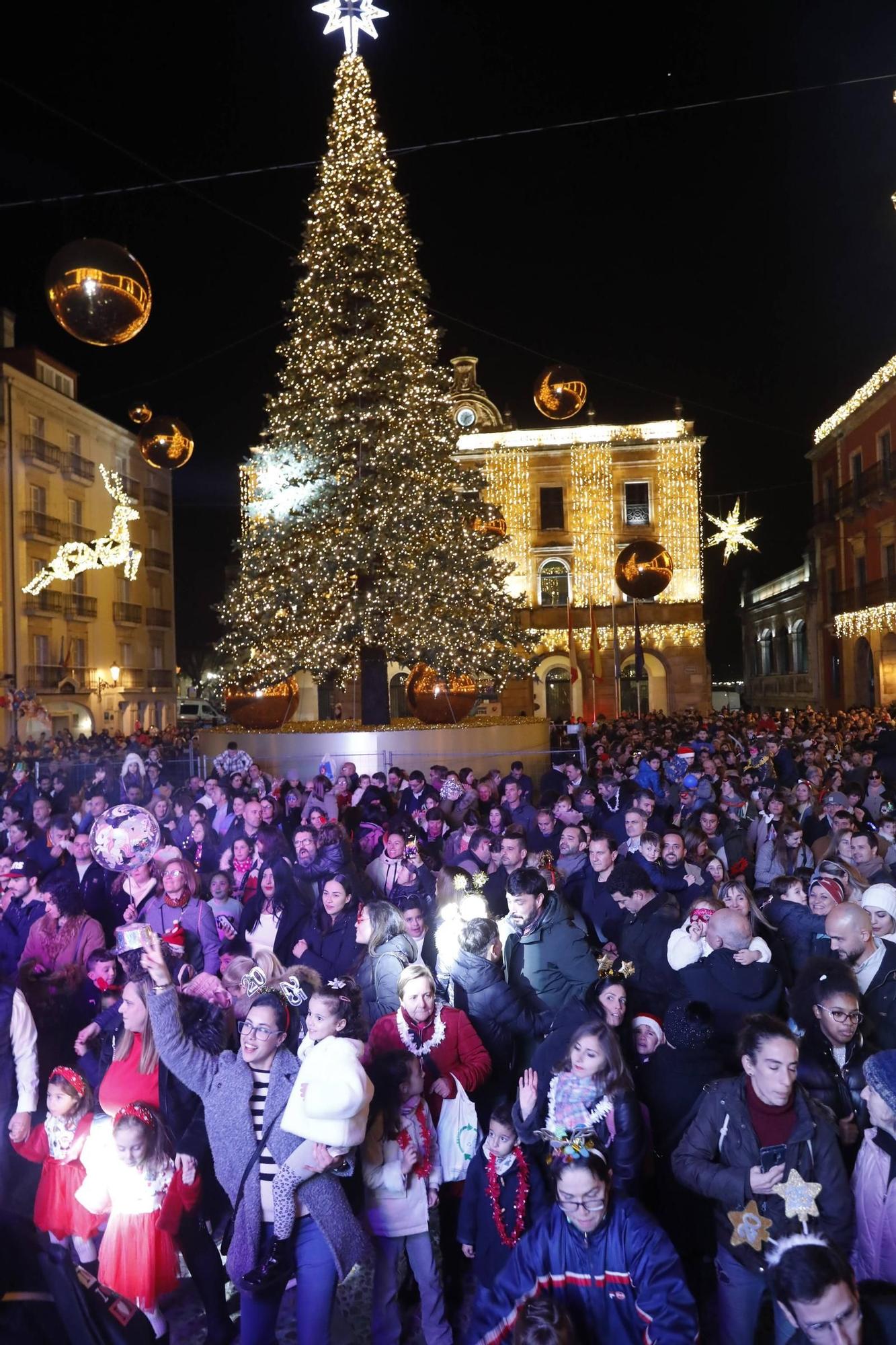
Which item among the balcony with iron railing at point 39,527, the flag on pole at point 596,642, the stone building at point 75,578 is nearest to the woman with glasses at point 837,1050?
the stone building at point 75,578

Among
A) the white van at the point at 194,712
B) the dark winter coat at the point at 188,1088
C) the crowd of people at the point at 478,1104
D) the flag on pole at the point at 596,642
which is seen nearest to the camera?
the crowd of people at the point at 478,1104

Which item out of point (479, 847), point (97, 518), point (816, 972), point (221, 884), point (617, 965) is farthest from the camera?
point (97, 518)

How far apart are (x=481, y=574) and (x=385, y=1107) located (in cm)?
1437

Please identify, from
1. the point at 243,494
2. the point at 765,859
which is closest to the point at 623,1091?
the point at 765,859

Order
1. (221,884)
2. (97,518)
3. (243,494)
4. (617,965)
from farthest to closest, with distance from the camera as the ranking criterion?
1. (97,518)
2. (243,494)
3. (221,884)
4. (617,965)

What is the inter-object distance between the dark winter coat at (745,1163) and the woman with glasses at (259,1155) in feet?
3.98

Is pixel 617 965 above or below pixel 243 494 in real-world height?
below

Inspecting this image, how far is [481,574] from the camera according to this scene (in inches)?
688

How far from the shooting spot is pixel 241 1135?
3.47m

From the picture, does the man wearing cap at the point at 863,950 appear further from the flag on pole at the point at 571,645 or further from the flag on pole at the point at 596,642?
the flag on pole at the point at 596,642

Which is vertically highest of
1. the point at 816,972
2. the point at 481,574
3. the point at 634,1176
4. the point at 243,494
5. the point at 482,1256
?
the point at 243,494

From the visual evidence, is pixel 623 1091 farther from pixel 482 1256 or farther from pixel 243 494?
pixel 243 494

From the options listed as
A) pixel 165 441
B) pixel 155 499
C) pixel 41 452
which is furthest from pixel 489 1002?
pixel 155 499

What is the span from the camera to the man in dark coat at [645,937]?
4770 mm
